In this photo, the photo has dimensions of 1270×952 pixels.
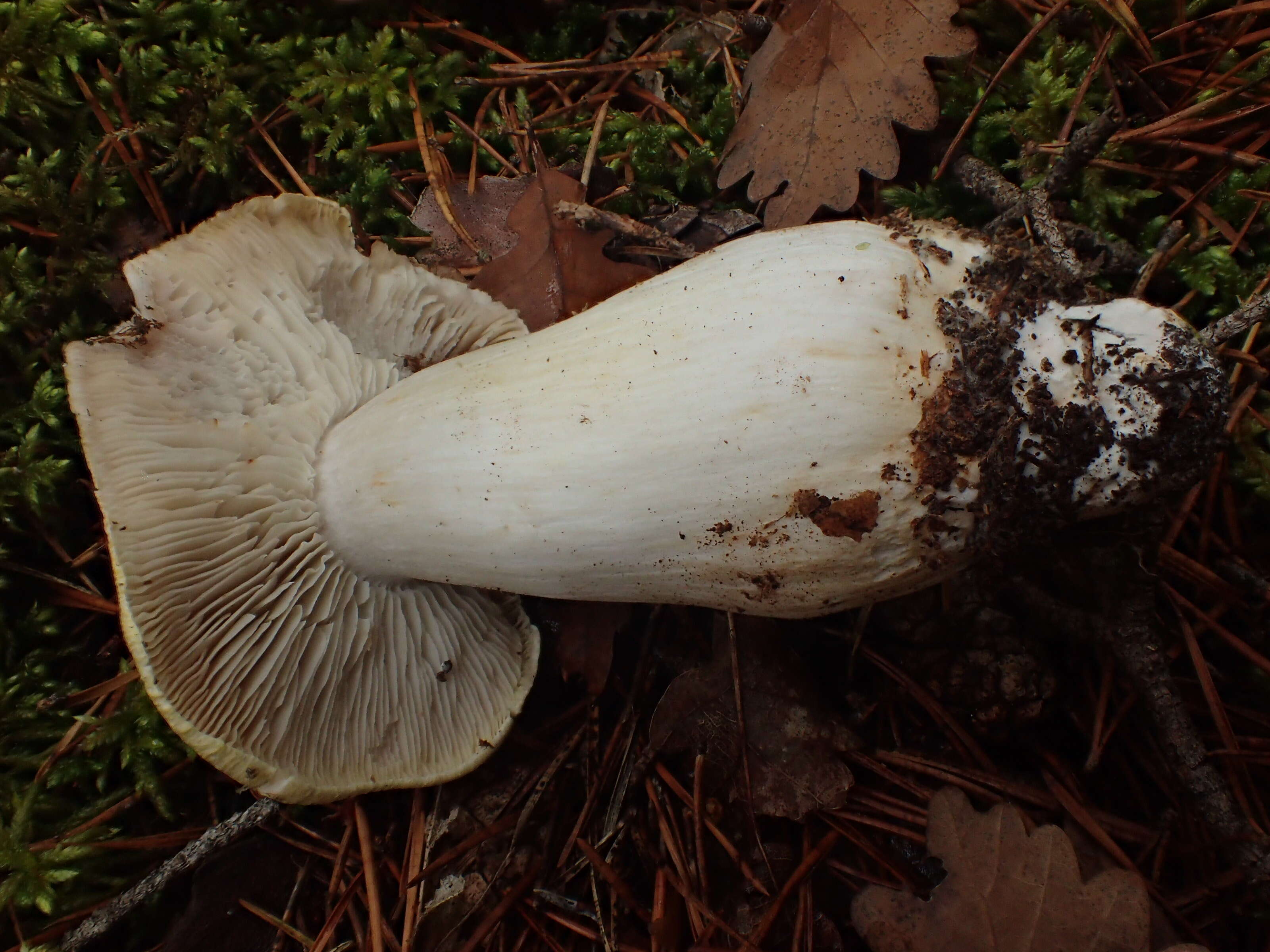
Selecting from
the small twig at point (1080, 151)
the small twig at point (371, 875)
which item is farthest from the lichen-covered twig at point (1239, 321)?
the small twig at point (371, 875)

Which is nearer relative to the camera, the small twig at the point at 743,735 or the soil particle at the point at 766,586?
the soil particle at the point at 766,586

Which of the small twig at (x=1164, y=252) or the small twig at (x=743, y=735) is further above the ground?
the small twig at (x=1164, y=252)

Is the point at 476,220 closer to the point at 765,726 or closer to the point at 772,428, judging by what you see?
the point at 772,428

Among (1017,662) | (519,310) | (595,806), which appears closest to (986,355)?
(1017,662)

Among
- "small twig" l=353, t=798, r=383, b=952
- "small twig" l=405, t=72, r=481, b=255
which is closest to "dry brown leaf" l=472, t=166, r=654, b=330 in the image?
"small twig" l=405, t=72, r=481, b=255

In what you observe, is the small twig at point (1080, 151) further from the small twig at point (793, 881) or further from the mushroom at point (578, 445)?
the small twig at point (793, 881)

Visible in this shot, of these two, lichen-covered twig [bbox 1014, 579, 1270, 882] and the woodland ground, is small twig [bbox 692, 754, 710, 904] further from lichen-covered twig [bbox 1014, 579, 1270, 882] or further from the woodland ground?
lichen-covered twig [bbox 1014, 579, 1270, 882]

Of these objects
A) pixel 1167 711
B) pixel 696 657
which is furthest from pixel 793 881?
pixel 1167 711

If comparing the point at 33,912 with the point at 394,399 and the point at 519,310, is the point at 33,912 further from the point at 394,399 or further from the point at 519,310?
the point at 519,310
